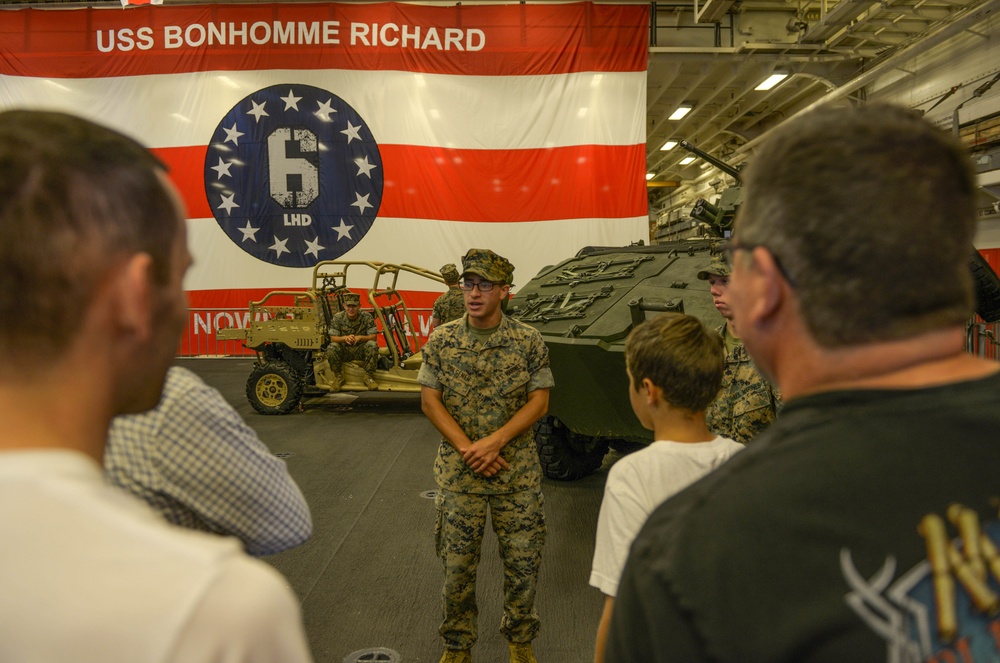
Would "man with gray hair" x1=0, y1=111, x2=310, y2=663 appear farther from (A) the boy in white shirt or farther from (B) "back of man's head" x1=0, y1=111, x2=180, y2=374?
(A) the boy in white shirt

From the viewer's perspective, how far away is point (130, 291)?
2.01ft

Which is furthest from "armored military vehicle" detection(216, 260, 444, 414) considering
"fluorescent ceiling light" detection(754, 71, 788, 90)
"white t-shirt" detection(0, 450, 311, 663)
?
"fluorescent ceiling light" detection(754, 71, 788, 90)

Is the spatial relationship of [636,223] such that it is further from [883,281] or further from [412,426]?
[883,281]

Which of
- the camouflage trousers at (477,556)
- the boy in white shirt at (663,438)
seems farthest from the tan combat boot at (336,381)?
the boy in white shirt at (663,438)

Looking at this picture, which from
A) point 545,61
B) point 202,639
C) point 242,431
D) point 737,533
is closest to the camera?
point 202,639

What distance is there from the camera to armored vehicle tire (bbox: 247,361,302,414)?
7289mm

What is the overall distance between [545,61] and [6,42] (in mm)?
7888

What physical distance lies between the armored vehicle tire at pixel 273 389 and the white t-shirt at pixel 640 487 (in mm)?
6218

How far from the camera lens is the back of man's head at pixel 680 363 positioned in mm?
1555

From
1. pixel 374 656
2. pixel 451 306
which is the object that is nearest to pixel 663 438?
pixel 374 656

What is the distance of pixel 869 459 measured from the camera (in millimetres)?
619

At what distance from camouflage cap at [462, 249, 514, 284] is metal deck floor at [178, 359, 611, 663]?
1.46 metres

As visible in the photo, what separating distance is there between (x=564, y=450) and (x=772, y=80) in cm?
915

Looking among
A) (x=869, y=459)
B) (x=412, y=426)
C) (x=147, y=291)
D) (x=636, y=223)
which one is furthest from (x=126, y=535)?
(x=636, y=223)
